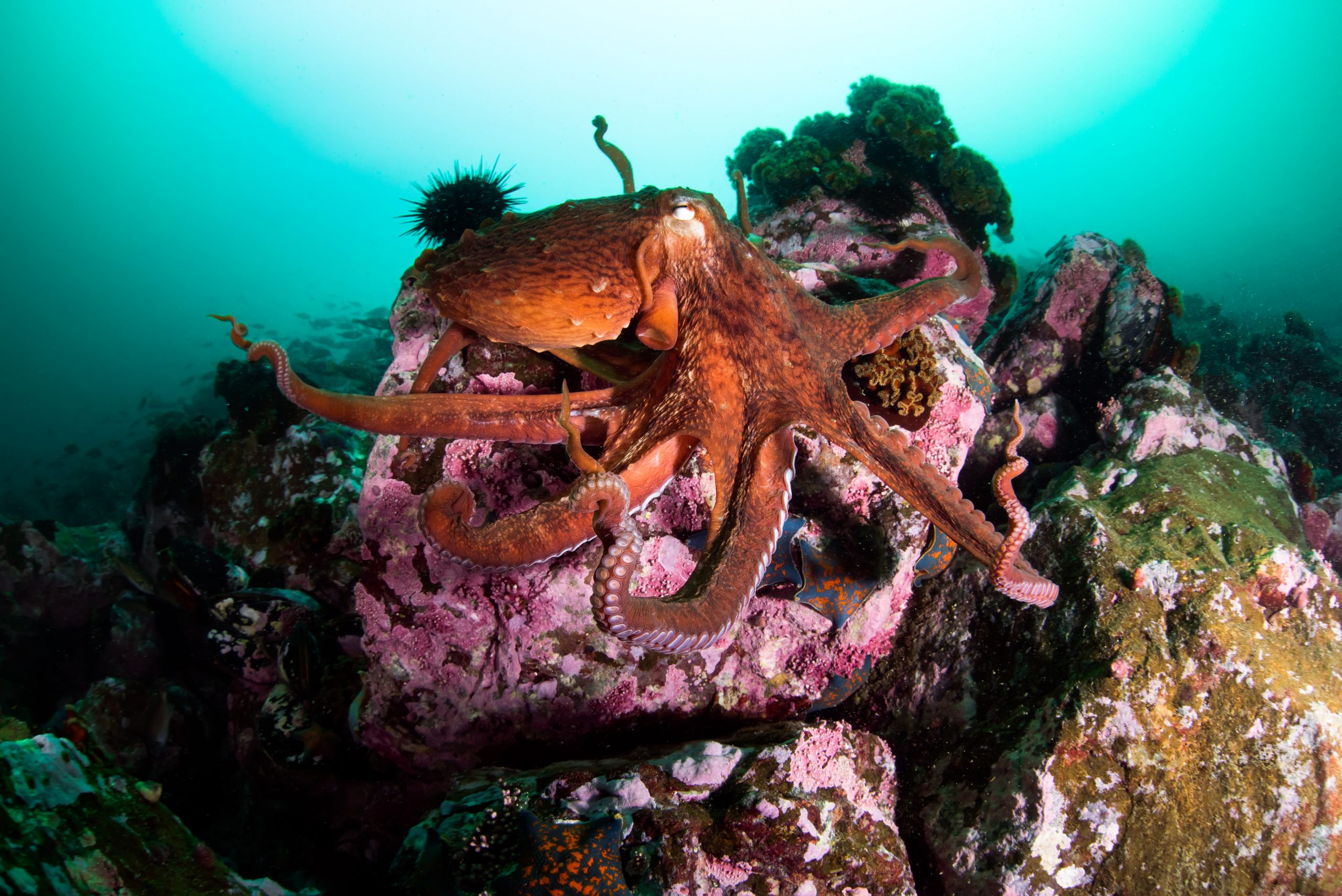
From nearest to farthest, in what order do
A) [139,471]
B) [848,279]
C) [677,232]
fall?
[677,232] → [848,279] → [139,471]

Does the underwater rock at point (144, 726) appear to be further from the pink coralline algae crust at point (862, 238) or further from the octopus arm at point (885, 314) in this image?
the pink coralline algae crust at point (862, 238)

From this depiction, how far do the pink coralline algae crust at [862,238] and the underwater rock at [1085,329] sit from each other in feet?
2.32

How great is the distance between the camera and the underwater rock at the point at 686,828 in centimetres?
233

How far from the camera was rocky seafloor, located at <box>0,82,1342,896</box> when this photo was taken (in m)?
2.38

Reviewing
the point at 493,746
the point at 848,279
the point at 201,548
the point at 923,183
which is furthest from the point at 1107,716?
the point at 201,548

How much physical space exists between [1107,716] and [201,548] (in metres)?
7.61

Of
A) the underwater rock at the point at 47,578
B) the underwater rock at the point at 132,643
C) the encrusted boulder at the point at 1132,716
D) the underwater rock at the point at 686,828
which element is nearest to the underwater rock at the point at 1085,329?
the encrusted boulder at the point at 1132,716

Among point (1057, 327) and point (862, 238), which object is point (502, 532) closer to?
point (862, 238)

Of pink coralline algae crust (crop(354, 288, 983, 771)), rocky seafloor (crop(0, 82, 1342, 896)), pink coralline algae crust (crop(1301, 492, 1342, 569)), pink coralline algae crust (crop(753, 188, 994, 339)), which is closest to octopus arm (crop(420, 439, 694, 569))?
rocky seafloor (crop(0, 82, 1342, 896))

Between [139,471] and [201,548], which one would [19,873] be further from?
[139,471]

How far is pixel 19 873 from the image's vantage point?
167cm

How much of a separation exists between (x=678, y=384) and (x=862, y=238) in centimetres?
443

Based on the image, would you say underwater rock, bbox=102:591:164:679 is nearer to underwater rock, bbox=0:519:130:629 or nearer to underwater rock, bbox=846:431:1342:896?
underwater rock, bbox=0:519:130:629

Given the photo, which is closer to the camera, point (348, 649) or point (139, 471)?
point (348, 649)
